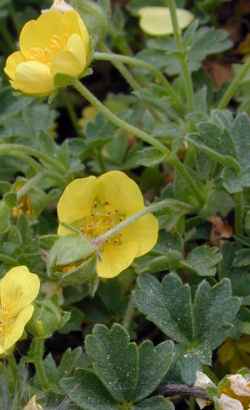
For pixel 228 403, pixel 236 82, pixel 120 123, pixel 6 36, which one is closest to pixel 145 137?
pixel 120 123

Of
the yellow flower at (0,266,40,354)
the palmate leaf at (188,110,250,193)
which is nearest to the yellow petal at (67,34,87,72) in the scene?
the palmate leaf at (188,110,250,193)

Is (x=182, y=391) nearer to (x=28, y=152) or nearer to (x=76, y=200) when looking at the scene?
(x=76, y=200)

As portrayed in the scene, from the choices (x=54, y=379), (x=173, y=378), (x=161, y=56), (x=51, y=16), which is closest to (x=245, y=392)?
(x=173, y=378)

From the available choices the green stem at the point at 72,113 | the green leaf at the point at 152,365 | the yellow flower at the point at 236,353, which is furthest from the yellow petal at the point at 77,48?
the green stem at the point at 72,113

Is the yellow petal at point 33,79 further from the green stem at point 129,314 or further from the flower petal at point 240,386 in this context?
the flower petal at point 240,386

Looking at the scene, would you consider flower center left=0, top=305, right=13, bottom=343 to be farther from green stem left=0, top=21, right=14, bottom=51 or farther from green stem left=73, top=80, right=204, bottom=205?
green stem left=0, top=21, right=14, bottom=51

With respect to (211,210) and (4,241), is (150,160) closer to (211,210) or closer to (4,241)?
(211,210)
